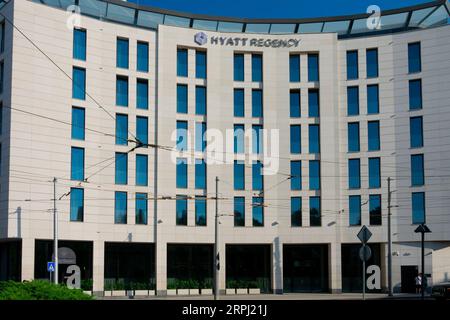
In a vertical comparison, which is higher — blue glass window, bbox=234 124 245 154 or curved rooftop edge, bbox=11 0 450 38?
curved rooftop edge, bbox=11 0 450 38

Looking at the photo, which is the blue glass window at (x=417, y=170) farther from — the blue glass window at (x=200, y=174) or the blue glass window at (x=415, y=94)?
the blue glass window at (x=200, y=174)

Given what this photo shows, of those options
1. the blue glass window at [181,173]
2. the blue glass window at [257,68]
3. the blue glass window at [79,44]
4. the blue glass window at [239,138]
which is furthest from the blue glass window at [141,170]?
the blue glass window at [257,68]

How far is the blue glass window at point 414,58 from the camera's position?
5134 cm

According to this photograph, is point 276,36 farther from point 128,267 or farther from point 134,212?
point 128,267

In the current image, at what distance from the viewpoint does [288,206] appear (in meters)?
52.1

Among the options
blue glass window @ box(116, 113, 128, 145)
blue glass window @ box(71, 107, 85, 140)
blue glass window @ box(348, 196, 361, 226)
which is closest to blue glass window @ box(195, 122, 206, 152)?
blue glass window @ box(116, 113, 128, 145)

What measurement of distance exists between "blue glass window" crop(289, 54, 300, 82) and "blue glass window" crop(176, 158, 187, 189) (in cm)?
1129

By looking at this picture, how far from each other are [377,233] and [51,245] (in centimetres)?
2467

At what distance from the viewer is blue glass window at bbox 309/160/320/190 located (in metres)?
52.2

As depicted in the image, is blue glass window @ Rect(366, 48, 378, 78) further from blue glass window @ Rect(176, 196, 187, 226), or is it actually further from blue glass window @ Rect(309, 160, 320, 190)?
blue glass window @ Rect(176, 196, 187, 226)

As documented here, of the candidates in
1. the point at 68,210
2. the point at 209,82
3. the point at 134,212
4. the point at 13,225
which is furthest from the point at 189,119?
the point at 13,225

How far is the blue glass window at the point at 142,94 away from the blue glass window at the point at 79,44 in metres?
4.93

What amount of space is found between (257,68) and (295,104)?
431 cm

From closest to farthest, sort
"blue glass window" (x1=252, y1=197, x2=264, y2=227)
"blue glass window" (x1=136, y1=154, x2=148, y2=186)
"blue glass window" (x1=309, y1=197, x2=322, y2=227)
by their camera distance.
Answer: "blue glass window" (x1=136, y1=154, x2=148, y2=186), "blue glass window" (x1=309, y1=197, x2=322, y2=227), "blue glass window" (x1=252, y1=197, x2=264, y2=227)
